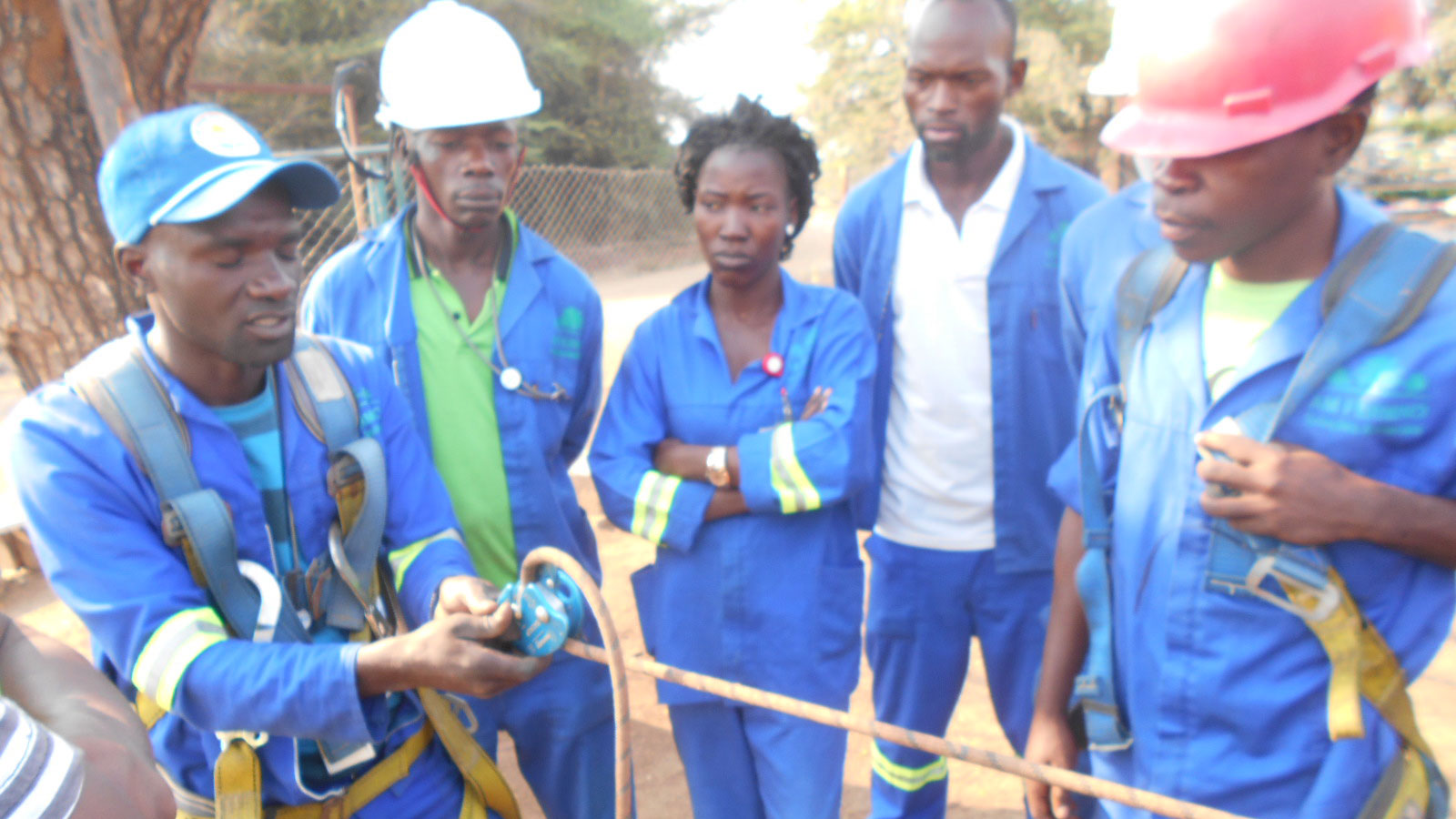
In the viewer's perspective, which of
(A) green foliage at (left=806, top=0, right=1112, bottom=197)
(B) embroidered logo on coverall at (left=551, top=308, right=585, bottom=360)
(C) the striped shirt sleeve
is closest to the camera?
(C) the striped shirt sleeve

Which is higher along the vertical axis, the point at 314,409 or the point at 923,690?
the point at 314,409

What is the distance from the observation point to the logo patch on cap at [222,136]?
177 cm

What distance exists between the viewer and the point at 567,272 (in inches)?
107

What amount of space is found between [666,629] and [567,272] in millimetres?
1024

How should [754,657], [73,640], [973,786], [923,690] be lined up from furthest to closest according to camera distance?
[73,640]
[973,786]
[923,690]
[754,657]

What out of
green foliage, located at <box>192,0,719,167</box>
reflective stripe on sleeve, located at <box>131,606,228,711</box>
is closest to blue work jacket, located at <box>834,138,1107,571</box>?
reflective stripe on sleeve, located at <box>131,606,228,711</box>

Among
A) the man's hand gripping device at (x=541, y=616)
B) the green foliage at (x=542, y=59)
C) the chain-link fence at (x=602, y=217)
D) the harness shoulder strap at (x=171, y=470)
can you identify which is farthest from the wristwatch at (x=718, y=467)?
the green foliage at (x=542, y=59)

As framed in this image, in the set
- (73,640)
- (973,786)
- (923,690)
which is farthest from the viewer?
(73,640)

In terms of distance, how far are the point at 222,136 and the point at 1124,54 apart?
6.80 ft

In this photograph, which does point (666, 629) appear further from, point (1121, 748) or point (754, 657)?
point (1121, 748)

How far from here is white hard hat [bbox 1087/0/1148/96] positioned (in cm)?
171

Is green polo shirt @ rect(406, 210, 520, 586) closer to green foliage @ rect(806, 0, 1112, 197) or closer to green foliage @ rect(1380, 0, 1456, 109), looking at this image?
green foliage @ rect(806, 0, 1112, 197)

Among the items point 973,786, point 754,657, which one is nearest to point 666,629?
point 754,657

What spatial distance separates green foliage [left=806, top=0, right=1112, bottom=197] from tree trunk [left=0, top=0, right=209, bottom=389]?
16.8 metres
